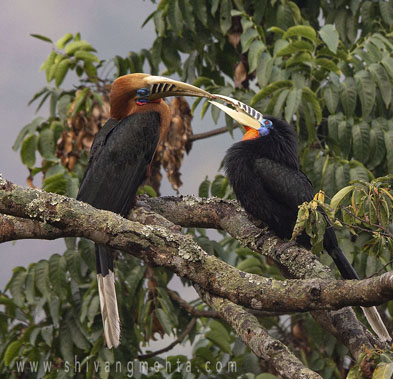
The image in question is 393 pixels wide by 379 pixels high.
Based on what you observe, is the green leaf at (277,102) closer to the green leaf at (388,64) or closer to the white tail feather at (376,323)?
the green leaf at (388,64)

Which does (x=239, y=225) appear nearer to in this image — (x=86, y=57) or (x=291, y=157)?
(x=291, y=157)

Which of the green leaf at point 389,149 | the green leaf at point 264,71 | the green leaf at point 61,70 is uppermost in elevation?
the green leaf at point 61,70

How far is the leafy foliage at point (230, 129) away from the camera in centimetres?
412

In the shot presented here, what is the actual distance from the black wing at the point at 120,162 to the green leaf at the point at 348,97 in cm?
113

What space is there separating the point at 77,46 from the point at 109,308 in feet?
7.01

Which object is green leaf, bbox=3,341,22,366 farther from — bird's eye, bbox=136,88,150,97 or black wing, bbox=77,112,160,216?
bird's eye, bbox=136,88,150,97

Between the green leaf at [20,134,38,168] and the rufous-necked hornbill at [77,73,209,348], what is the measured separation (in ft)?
3.08

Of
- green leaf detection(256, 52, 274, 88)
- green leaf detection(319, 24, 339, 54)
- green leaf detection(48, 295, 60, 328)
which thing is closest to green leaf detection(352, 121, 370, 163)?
green leaf detection(319, 24, 339, 54)

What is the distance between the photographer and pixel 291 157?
3.57 m

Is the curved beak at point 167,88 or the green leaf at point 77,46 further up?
the green leaf at point 77,46

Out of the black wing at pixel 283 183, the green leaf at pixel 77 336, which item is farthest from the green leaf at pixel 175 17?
the green leaf at pixel 77 336

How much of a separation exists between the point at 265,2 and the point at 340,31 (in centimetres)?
61

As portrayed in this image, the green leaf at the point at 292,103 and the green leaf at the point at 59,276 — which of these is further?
the green leaf at the point at 59,276

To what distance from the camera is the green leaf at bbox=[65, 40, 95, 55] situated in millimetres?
4871
